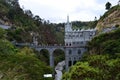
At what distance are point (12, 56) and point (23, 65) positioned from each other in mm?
5911

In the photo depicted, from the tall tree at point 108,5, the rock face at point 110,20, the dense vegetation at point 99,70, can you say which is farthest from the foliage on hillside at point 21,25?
the dense vegetation at point 99,70

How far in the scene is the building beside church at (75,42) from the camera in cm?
9306

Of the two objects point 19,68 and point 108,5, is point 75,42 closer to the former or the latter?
point 108,5

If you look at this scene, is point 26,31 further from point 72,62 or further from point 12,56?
point 12,56

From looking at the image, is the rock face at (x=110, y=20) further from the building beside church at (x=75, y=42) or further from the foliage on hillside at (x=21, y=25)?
the foliage on hillside at (x=21, y=25)

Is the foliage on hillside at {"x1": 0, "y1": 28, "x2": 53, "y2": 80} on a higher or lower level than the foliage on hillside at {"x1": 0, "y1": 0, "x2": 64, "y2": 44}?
lower

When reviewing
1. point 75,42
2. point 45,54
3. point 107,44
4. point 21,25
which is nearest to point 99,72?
point 107,44

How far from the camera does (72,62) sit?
301ft

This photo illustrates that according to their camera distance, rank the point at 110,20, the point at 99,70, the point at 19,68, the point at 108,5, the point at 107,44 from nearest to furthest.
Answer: the point at 99,70
the point at 19,68
the point at 107,44
the point at 110,20
the point at 108,5

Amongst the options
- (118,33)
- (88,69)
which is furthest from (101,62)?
(118,33)

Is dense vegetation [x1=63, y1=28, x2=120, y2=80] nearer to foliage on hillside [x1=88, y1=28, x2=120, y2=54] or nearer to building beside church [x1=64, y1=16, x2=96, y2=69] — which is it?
foliage on hillside [x1=88, y1=28, x2=120, y2=54]

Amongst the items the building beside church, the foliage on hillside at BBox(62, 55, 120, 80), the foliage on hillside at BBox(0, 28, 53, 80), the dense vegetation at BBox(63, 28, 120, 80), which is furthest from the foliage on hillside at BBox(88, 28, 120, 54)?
the foliage on hillside at BBox(0, 28, 53, 80)

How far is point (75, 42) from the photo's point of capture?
321ft

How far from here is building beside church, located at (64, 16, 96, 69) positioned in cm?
9306
